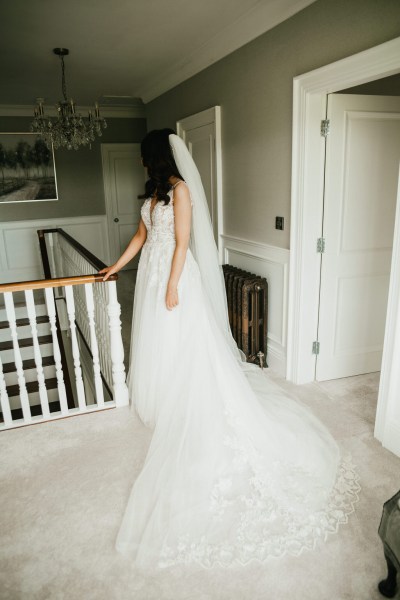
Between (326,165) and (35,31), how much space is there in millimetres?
2555

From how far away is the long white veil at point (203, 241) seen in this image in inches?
96.6

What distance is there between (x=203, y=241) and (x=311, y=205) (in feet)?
2.77

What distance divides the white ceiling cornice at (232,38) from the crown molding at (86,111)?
2283 millimetres

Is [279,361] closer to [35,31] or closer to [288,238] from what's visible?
[288,238]

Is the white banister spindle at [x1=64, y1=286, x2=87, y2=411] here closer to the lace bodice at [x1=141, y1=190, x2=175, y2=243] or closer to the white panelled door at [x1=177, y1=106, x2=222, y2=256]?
the lace bodice at [x1=141, y1=190, x2=175, y2=243]

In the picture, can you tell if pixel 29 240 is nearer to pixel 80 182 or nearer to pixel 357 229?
pixel 80 182

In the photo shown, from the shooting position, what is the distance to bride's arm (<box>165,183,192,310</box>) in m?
2.34

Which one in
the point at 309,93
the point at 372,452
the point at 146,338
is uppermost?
the point at 309,93

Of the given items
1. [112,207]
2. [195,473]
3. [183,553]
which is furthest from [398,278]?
[112,207]

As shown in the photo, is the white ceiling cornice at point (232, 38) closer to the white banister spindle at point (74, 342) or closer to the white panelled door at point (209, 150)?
the white panelled door at point (209, 150)

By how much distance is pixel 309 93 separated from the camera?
108 inches

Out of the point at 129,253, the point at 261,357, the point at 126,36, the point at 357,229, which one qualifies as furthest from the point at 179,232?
the point at 126,36

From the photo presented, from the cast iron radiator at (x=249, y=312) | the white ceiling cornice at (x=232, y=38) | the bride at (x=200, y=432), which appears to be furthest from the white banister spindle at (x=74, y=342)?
the white ceiling cornice at (x=232, y=38)

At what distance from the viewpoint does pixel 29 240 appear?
711 centimetres
